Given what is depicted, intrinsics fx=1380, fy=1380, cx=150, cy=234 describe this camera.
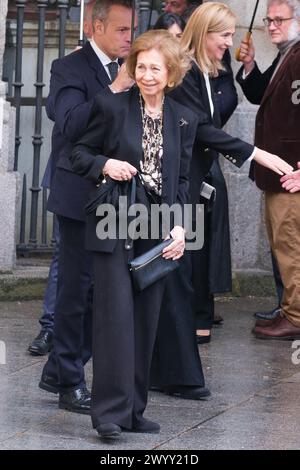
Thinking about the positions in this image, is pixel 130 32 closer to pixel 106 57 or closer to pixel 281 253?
pixel 106 57

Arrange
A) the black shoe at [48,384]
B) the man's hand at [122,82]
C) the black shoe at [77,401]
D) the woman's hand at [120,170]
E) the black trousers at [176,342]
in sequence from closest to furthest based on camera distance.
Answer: the woman's hand at [120,170], the man's hand at [122,82], the black shoe at [77,401], the black shoe at [48,384], the black trousers at [176,342]

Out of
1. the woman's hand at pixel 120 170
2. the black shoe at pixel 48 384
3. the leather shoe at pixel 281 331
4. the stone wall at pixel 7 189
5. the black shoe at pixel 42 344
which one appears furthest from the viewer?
the stone wall at pixel 7 189

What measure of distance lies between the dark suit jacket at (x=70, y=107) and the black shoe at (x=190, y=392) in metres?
1.08

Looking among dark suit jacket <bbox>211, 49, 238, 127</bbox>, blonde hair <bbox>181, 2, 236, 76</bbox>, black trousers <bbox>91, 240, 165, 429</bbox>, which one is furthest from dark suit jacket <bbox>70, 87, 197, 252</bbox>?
dark suit jacket <bbox>211, 49, 238, 127</bbox>

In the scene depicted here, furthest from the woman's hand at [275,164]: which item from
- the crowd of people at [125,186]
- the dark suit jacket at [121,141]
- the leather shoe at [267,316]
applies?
the leather shoe at [267,316]

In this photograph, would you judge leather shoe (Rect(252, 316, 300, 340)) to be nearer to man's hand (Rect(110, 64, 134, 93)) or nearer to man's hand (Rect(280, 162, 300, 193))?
man's hand (Rect(280, 162, 300, 193))

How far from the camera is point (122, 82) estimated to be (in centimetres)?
591

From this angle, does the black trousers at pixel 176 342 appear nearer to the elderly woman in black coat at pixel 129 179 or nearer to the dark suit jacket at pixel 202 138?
the dark suit jacket at pixel 202 138

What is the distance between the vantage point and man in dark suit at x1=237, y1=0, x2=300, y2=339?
7.97 meters

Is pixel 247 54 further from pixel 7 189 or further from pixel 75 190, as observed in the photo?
pixel 75 190

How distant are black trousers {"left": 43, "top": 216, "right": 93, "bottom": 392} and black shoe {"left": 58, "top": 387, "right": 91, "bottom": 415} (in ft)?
0.09

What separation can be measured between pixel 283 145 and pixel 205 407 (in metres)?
2.02

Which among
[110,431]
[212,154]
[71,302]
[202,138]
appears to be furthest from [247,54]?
[110,431]

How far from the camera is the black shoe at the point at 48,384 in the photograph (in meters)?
6.48
